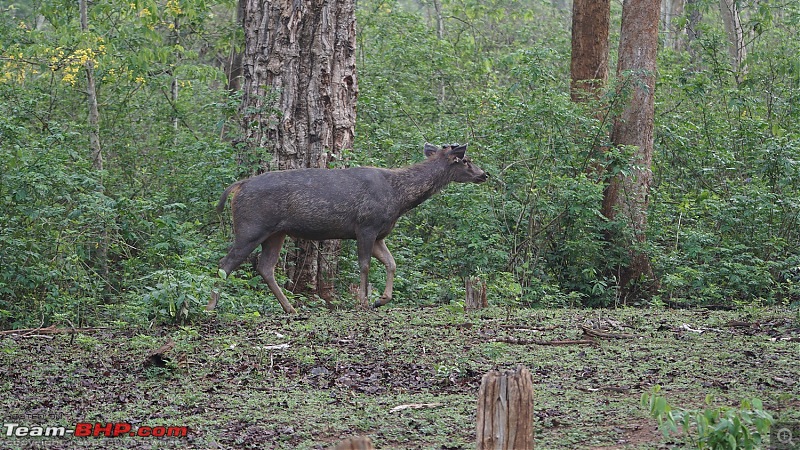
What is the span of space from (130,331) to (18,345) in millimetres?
1069

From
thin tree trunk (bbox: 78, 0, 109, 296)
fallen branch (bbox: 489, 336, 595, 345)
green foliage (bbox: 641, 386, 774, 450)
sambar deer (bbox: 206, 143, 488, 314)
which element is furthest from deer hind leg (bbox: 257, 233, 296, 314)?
green foliage (bbox: 641, 386, 774, 450)

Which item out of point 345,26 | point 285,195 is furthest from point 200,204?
point 345,26

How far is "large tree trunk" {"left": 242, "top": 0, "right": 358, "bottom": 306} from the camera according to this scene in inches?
512

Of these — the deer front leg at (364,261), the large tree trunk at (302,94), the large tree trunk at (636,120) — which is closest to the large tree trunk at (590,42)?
the large tree trunk at (636,120)

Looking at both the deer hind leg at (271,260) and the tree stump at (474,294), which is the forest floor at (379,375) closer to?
the tree stump at (474,294)

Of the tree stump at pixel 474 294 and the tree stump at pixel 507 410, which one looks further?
the tree stump at pixel 474 294

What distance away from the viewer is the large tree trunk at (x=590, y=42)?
53.0 feet

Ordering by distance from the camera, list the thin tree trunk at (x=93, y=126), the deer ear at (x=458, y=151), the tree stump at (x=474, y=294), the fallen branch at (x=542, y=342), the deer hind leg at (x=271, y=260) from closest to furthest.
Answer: the fallen branch at (x=542, y=342), the tree stump at (x=474, y=294), the deer hind leg at (x=271, y=260), the deer ear at (x=458, y=151), the thin tree trunk at (x=93, y=126)

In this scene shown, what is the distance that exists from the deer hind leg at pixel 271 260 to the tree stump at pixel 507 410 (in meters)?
7.23

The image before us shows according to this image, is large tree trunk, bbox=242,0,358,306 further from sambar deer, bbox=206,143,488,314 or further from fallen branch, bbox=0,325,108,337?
fallen branch, bbox=0,325,108,337

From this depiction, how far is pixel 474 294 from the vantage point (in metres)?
11.1

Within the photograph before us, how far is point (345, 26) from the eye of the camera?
1325 cm

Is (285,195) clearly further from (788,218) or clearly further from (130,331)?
(788,218)

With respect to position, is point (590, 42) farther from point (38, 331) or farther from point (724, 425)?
point (724, 425)
